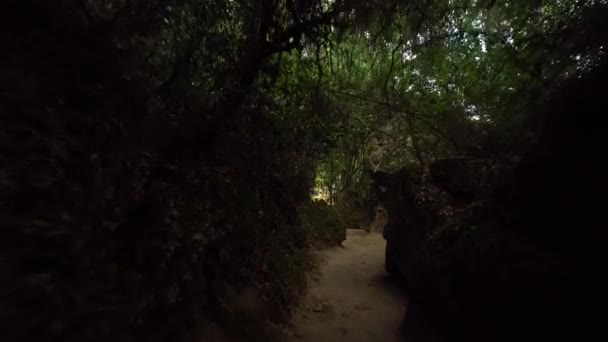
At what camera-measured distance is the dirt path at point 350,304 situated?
468cm

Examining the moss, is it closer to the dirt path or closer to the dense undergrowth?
the dirt path

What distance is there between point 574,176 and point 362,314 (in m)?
3.80

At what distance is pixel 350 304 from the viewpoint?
585cm

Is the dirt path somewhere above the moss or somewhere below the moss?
below

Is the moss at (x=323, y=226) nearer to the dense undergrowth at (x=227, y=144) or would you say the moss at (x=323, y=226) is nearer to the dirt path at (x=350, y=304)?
the dirt path at (x=350, y=304)

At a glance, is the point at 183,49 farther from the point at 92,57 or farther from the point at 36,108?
the point at 36,108

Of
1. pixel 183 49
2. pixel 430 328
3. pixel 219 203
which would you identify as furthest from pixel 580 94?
pixel 183 49

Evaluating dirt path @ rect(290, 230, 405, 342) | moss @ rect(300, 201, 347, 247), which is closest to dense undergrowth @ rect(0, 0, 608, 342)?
dirt path @ rect(290, 230, 405, 342)

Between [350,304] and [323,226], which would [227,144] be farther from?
[323,226]

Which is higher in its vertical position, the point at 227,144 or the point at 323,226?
the point at 227,144

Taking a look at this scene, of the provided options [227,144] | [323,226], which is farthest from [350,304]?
[227,144]

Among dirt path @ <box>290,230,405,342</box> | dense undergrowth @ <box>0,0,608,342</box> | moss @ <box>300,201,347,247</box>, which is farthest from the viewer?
moss @ <box>300,201,347,247</box>

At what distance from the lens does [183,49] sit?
11.6ft

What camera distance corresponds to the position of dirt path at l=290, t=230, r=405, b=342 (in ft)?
15.4
